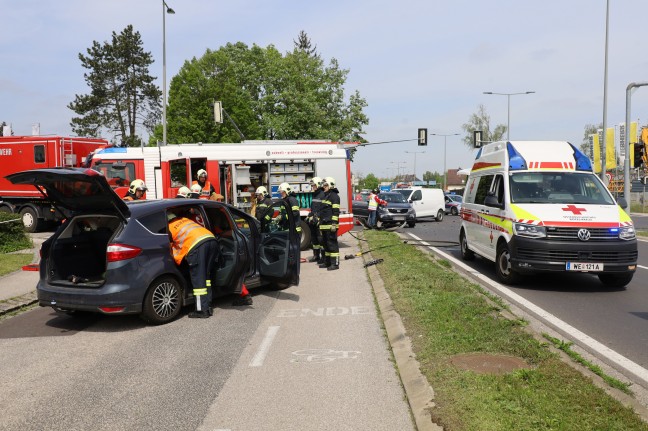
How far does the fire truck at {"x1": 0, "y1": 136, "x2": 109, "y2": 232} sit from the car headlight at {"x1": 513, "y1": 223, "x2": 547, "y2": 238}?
1565 centimetres

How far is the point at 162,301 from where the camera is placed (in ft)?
24.4

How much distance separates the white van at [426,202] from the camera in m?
30.5

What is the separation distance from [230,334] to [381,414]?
9.81ft

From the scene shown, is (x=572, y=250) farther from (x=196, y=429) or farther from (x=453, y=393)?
(x=196, y=429)

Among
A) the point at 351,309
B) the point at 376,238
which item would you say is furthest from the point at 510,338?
the point at 376,238

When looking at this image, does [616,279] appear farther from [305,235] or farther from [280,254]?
[305,235]

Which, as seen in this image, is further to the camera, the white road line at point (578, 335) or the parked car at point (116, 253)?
the parked car at point (116, 253)

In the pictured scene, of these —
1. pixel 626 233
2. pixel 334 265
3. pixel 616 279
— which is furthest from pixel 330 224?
pixel 626 233

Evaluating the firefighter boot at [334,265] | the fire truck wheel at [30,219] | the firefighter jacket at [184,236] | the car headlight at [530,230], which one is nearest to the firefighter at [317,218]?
the firefighter boot at [334,265]

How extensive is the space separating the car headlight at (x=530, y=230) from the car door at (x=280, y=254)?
352 cm

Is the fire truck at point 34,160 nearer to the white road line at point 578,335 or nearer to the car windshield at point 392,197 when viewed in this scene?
the car windshield at point 392,197

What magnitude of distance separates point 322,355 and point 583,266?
4968 mm

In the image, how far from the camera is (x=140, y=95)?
5178cm

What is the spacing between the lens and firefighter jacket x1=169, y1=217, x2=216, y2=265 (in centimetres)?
759
